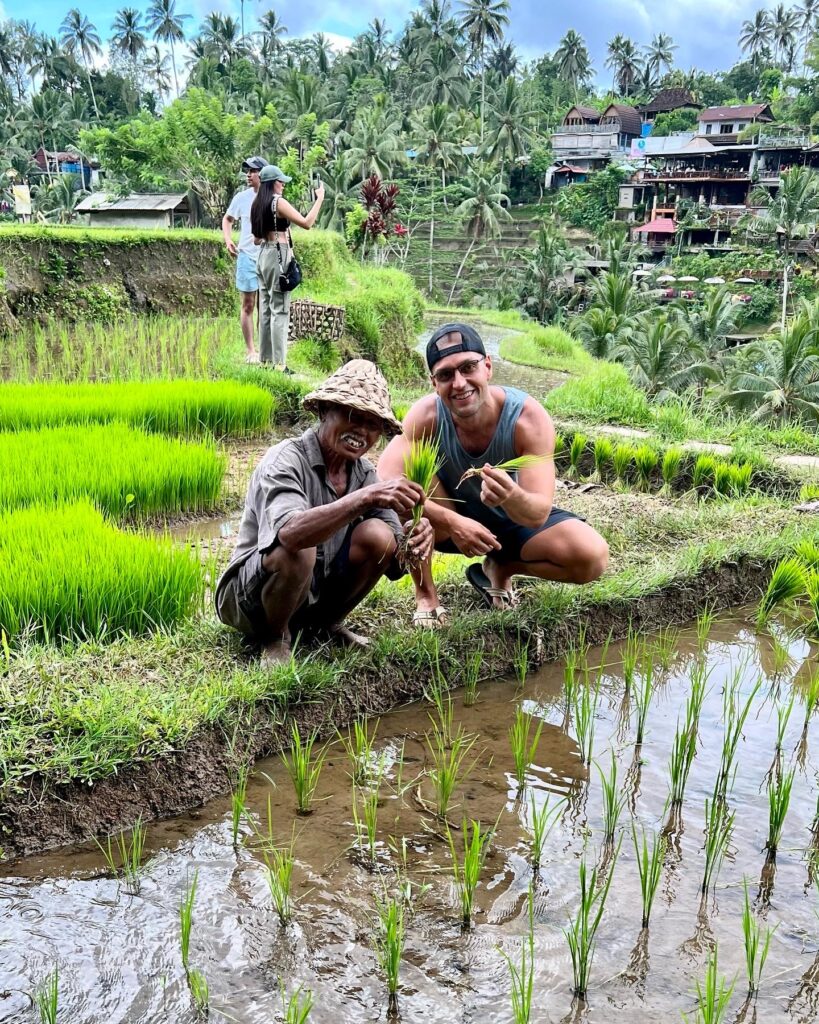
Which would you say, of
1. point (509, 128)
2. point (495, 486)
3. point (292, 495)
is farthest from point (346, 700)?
point (509, 128)

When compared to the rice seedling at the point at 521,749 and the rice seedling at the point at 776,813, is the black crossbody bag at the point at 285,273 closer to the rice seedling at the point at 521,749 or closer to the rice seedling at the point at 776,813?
the rice seedling at the point at 521,749

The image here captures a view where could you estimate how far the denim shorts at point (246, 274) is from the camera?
763 centimetres

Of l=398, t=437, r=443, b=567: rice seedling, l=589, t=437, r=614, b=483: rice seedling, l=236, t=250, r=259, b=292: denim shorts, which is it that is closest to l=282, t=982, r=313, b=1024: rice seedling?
l=398, t=437, r=443, b=567: rice seedling

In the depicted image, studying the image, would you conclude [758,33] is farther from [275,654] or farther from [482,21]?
[275,654]

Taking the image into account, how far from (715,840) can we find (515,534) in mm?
1424

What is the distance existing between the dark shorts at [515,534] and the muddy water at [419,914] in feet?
2.73

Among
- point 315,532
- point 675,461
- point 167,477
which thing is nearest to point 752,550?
point 675,461

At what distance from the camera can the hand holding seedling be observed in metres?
2.85

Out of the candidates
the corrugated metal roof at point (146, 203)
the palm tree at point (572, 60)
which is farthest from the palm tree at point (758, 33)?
the corrugated metal roof at point (146, 203)

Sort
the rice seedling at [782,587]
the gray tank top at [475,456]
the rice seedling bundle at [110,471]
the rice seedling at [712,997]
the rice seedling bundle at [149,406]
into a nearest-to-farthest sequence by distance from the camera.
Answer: the rice seedling at [712,997], the gray tank top at [475,456], the rice seedling at [782,587], the rice seedling bundle at [110,471], the rice seedling bundle at [149,406]

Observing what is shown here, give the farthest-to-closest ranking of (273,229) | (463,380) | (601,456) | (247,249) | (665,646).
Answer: (247,249)
(273,229)
(601,456)
(665,646)
(463,380)

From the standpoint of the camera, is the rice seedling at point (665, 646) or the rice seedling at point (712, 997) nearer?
the rice seedling at point (712, 997)

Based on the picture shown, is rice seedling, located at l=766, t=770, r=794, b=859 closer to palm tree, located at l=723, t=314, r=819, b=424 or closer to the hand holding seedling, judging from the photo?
the hand holding seedling

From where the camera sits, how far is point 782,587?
384 centimetres
